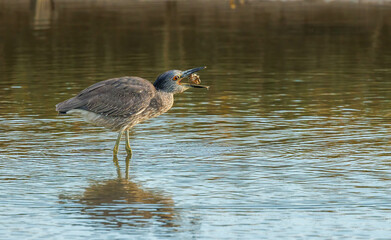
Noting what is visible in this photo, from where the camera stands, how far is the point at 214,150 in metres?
13.7

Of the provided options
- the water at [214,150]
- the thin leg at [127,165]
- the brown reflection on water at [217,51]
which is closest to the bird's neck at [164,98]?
the water at [214,150]

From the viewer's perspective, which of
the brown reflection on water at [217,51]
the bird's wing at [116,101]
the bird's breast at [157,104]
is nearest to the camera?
the bird's wing at [116,101]

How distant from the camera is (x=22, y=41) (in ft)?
117

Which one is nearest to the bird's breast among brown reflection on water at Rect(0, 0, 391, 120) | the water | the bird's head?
the bird's head

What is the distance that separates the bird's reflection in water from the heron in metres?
1.78

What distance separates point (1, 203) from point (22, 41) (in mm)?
25678

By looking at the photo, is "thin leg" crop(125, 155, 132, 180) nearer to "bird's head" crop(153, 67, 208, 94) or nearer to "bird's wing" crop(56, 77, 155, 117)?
"bird's wing" crop(56, 77, 155, 117)

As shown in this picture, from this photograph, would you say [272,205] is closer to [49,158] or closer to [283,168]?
[283,168]

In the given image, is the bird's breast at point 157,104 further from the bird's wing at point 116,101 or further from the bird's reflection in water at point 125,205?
the bird's reflection in water at point 125,205

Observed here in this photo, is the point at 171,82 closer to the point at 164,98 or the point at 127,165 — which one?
the point at 164,98

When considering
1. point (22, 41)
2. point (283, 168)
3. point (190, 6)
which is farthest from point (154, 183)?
point (190, 6)

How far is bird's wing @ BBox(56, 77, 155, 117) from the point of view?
1341cm

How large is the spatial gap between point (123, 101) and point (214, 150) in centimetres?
152

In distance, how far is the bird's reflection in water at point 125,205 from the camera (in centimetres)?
985
